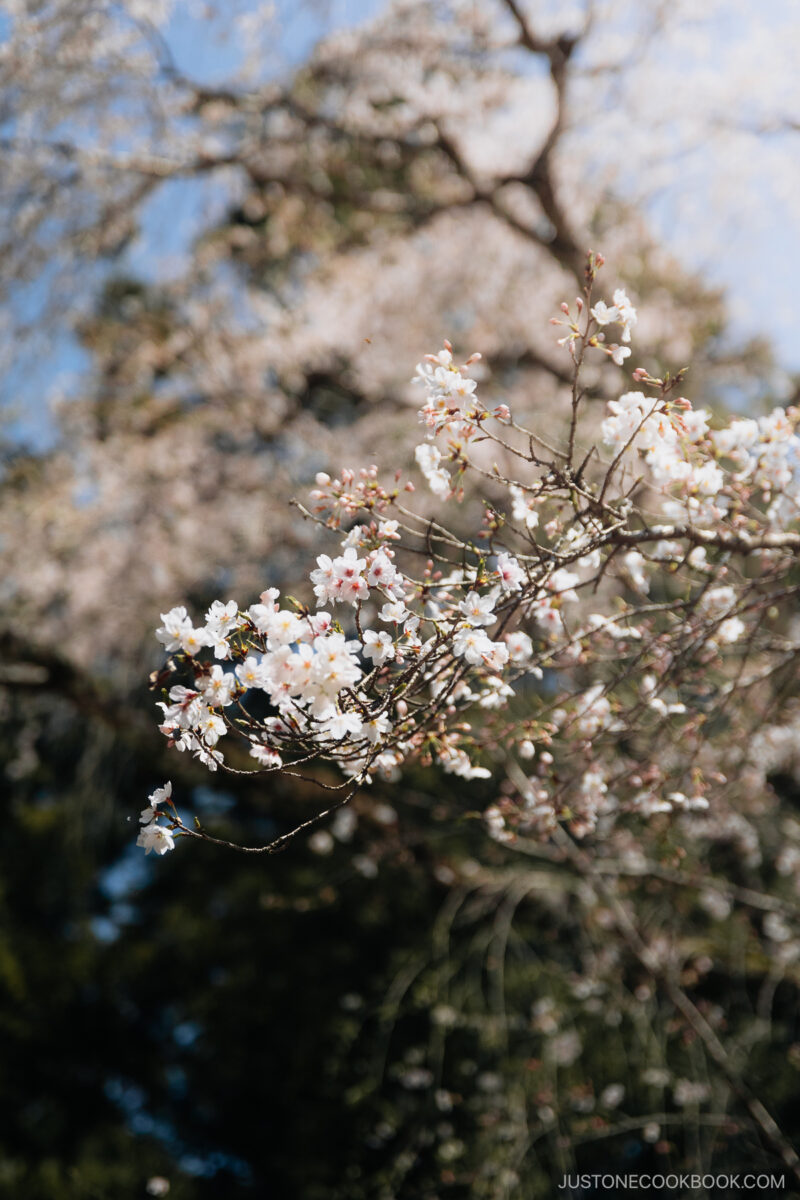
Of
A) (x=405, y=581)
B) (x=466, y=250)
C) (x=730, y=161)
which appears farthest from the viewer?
(x=466, y=250)

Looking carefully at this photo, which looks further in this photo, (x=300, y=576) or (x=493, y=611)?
(x=300, y=576)

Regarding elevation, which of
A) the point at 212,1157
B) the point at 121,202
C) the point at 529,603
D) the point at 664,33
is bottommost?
the point at 212,1157

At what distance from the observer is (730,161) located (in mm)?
5062

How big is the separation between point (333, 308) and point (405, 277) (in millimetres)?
599

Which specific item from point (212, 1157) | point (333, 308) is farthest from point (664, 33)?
point (212, 1157)

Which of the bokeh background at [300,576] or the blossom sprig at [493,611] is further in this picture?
the bokeh background at [300,576]

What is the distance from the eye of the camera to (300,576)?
13.7 ft

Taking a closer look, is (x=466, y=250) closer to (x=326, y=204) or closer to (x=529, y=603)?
(x=326, y=204)

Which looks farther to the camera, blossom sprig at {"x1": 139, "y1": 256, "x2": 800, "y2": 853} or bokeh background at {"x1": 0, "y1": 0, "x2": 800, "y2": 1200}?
bokeh background at {"x1": 0, "y1": 0, "x2": 800, "y2": 1200}

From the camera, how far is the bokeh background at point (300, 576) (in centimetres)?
341

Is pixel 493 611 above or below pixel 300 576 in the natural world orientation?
below

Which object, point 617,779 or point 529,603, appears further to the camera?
point 617,779

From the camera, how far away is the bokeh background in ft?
11.2

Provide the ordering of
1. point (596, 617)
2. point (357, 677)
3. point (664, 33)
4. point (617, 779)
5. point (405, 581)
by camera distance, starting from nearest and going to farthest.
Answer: point (357, 677) < point (405, 581) < point (596, 617) < point (617, 779) < point (664, 33)
